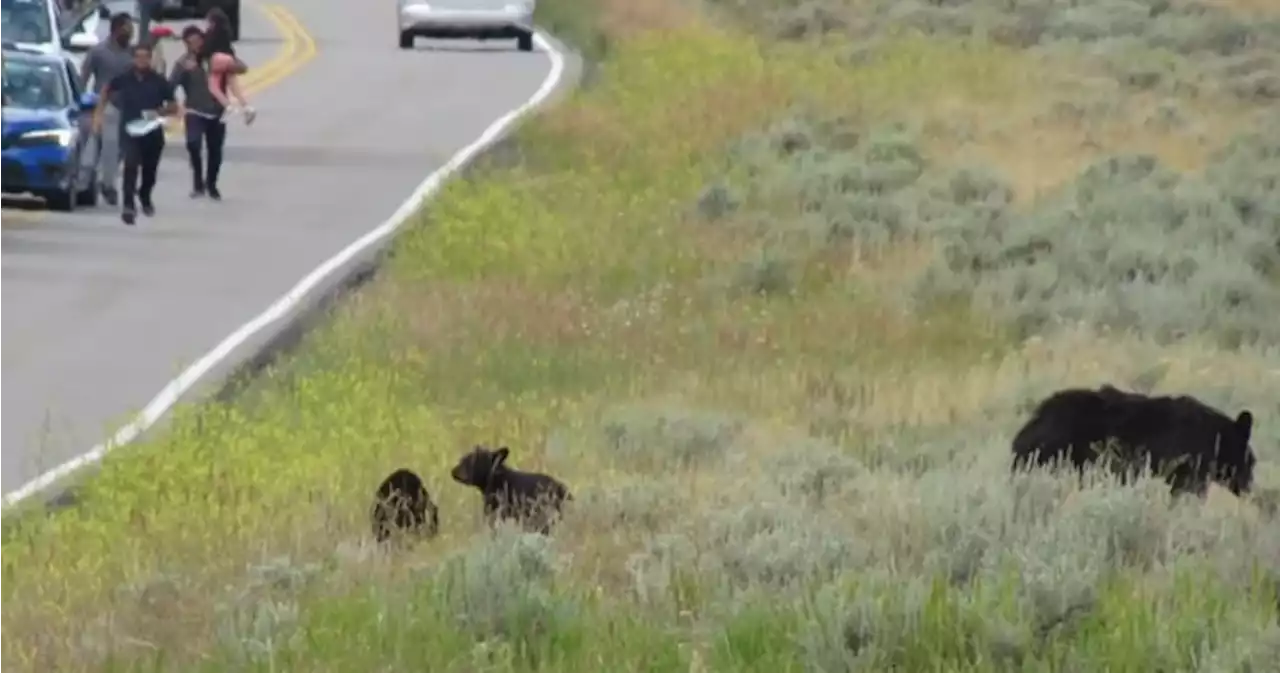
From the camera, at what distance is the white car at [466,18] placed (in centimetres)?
4538

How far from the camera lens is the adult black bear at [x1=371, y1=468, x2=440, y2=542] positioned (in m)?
10.4

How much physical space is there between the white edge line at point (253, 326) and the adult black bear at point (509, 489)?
189cm

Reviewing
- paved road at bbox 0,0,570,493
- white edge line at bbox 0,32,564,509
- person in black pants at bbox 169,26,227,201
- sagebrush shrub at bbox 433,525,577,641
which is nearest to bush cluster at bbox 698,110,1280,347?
white edge line at bbox 0,32,564,509

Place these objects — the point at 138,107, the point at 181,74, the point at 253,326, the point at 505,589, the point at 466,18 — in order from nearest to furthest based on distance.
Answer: the point at 505,589 < the point at 253,326 < the point at 138,107 < the point at 181,74 < the point at 466,18

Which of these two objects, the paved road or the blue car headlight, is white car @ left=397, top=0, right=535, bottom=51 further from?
the blue car headlight

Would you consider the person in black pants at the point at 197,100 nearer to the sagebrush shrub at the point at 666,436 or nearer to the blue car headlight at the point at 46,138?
the blue car headlight at the point at 46,138

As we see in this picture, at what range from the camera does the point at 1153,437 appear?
11.2m

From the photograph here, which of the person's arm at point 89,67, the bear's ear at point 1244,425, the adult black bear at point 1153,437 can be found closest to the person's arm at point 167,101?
the person's arm at point 89,67

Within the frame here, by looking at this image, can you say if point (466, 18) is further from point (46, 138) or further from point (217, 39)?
point (46, 138)

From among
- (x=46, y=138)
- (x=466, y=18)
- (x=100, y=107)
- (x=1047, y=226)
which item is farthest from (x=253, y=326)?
(x=466, y=18)

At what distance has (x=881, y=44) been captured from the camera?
4478 cm

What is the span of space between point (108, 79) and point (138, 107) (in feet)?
4.44

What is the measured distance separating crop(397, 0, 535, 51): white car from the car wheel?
21.0m

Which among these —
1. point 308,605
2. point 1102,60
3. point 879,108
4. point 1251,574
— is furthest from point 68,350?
point 1102,60
